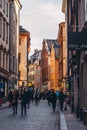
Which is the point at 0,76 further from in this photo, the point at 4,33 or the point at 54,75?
the point at 54,75

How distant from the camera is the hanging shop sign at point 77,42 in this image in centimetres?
1617

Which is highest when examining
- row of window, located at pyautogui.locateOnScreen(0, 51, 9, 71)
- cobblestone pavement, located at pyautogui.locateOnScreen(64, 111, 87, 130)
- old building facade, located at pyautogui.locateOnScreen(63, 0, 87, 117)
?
row of window, located at pyautogui.locateOnScreen(0, 51, 9, 71)

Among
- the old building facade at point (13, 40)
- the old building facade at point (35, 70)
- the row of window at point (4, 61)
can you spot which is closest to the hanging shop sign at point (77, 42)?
the row of window at point (4, 61)

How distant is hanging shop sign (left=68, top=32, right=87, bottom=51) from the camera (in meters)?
16.2

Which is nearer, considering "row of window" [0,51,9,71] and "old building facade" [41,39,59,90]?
"row of window" [0,51,9,71]

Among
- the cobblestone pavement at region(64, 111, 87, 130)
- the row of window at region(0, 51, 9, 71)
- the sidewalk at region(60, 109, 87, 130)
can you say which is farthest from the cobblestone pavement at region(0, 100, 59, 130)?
the row of window at region(0, 51, 9, 71)

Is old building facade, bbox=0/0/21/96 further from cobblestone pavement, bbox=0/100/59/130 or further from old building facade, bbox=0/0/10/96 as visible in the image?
cobblestone pavement, bbox=0/100/59/130

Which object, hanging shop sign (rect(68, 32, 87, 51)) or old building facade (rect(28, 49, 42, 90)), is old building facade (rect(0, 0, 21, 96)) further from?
old building facade (rect(28, 49, 42, 90))

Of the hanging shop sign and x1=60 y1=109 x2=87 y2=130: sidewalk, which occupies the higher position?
the hanging shop sign

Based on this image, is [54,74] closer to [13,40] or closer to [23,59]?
[23,59]

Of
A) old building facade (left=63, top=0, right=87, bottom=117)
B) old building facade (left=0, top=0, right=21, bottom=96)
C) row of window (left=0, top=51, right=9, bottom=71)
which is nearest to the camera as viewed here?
old building facade (left=63, top=0, right=87, bottom=117)

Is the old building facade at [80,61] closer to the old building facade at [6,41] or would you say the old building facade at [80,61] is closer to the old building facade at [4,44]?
the old building facade at [4,44]

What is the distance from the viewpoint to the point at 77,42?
16.4m

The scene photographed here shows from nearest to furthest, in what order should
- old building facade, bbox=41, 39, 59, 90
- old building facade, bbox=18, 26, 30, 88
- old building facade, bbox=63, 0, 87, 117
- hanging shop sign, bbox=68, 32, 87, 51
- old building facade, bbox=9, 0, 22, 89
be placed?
1. hanging shop sign, bbox=68, 32, 87, 51
2. old building facade, bbox=63, 0, 87, 117
3. old building facade, bbox=9, 0, 22, 89
4. old building facade, bbox=18, 26, 30, 88
5. old building facade, bbox=41, 39, 59, 90
